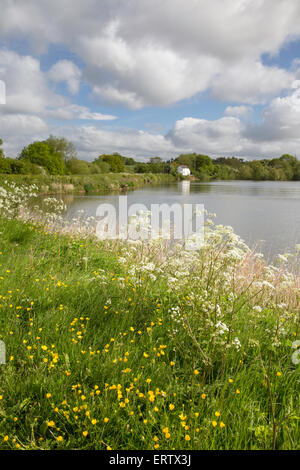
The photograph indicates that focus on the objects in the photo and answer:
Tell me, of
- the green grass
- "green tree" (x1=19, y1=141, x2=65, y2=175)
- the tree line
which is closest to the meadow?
the green grass

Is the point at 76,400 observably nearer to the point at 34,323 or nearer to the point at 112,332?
the point at 112,332

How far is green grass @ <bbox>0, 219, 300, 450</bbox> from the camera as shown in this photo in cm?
196

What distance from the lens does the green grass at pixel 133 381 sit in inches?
77.2

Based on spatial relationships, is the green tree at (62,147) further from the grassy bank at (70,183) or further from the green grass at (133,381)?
the green grass at (133,381)

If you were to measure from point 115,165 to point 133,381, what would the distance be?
86297 millimetres

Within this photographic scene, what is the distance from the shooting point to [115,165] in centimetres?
8488

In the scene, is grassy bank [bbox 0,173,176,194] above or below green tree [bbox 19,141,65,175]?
below

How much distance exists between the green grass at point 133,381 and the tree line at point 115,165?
39.4 metres

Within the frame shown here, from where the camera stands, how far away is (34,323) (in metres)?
3.03

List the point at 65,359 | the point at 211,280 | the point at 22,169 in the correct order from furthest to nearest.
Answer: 1. the point at 22,169
2. the point at 211,280
3. the point at 65,359

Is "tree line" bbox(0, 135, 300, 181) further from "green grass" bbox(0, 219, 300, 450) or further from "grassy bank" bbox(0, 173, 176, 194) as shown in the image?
"green grass" bbox(0, 219, 300, 450)

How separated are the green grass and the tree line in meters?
39.4
